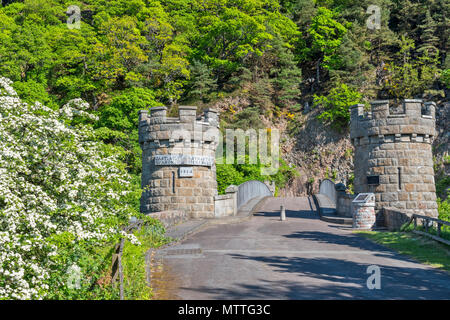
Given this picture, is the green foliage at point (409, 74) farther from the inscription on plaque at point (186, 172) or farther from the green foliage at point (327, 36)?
the inscription on plaque at point (186, 172)

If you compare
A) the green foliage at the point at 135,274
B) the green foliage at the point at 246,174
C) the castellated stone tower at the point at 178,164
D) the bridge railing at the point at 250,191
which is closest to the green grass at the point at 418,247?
the green foliage at the point at 135,274

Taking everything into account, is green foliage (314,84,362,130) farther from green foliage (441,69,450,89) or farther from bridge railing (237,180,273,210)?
bridge railing (237,180,273,210)

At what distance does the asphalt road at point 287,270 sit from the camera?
7707 mm

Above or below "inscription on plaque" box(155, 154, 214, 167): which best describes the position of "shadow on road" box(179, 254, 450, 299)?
below

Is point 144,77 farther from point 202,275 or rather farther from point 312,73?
point 202,275

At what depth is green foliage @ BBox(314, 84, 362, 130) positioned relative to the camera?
146 ft

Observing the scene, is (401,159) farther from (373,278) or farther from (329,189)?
(329,189)

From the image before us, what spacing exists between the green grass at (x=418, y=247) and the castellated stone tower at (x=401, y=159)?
380 cm

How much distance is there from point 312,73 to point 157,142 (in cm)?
3766

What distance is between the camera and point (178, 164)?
20.4 metres

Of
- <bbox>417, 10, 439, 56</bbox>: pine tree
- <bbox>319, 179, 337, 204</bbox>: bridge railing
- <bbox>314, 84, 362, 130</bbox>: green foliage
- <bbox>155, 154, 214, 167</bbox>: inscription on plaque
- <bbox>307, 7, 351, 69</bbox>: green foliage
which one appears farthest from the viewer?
<bbox>307, 7, 351, 69</bbox>: green foliage

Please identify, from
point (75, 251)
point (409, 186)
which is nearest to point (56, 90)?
point (409, 186)

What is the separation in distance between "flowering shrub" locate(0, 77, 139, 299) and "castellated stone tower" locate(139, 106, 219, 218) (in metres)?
10.1

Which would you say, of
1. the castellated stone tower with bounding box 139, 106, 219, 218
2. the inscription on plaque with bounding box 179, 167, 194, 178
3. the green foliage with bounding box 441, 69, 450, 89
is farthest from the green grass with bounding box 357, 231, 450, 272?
the green foliage with bounding box 441, 69, 450, 89
